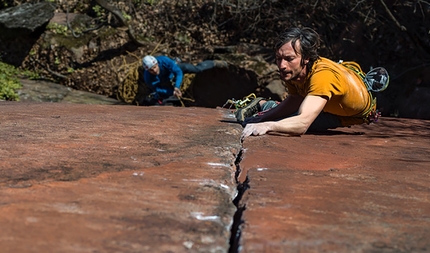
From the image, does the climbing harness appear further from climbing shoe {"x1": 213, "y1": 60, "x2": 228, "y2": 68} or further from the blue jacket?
climbing shoe {"x1": 213, "y1": 60, "x2": 228, "y2": 68}

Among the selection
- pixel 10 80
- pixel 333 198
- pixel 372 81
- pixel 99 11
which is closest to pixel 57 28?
pixel 99 11

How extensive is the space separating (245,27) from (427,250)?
1062 cm

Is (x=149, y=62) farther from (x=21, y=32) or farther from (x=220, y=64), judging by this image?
(x=21, y=32)

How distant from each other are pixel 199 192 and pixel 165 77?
295 inches

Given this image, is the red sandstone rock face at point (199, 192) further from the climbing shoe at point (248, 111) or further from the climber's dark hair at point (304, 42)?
the climbing shoe at point (248, 111)

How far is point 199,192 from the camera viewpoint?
187 cm

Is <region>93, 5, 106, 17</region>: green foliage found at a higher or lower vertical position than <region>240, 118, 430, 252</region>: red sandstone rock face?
lower

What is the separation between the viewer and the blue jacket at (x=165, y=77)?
9.01m

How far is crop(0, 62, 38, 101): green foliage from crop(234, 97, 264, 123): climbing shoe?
6329mm

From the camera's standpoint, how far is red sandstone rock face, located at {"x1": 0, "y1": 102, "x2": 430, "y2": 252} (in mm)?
1468

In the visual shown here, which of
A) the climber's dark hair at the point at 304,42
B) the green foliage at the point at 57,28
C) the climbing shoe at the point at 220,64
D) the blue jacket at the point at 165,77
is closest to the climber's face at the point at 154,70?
the blue jacket at the point at 165,77

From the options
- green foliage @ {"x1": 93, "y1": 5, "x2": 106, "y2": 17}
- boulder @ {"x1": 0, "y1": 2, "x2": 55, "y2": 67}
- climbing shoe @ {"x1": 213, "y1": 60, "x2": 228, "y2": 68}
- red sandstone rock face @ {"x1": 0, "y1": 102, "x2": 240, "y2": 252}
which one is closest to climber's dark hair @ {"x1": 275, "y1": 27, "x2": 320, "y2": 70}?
red sandstone rock face @ {"x1": 0, "y1": 102, "x2": 240, "y2": 252}

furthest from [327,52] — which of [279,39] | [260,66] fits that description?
[279,39]

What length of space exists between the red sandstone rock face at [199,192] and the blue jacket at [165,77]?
19.1 ft
